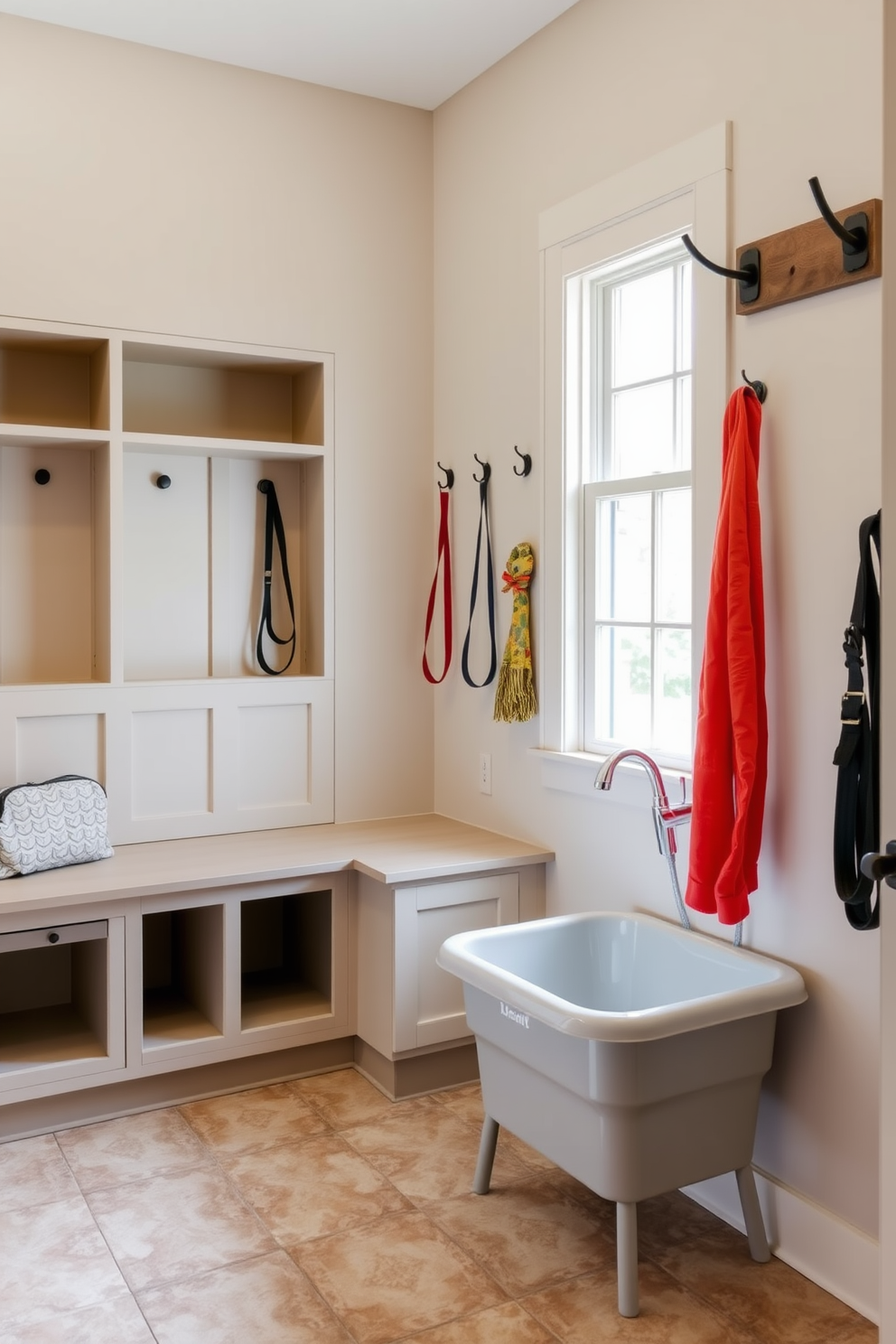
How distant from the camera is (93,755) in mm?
3145

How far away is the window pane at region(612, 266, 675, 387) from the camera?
2.72 metres

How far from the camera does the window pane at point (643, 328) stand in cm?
272

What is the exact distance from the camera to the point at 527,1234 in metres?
2.33

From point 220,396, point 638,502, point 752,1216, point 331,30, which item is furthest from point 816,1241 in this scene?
point 331,30

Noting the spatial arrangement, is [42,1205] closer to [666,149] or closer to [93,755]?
[93,755]

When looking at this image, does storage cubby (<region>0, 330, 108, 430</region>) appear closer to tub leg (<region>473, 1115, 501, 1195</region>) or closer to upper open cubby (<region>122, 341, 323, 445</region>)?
upper open cubby (<region>122, 341, 323, 445</region>)

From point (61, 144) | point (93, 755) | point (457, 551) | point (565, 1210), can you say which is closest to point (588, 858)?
point (565, 1210)

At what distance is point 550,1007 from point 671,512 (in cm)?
125

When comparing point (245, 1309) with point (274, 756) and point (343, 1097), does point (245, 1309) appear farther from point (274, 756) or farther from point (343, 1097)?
point (274, 756)

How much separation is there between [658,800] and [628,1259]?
35.7 inches

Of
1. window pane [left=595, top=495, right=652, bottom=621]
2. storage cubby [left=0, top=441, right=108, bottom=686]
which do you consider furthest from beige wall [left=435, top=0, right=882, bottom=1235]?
storage cubby [left=0, top=441, right=108, bottom=686]

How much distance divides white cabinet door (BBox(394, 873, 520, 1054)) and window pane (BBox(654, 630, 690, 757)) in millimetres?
634

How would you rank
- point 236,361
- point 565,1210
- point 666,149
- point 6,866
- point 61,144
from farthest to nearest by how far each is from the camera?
point 236,361 → point 61,144 → point 6,866 → point 666,149 → point 565,1210

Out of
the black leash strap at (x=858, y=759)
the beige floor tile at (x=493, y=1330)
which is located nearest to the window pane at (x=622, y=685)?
the black leash strap at (x=858, y=759)
